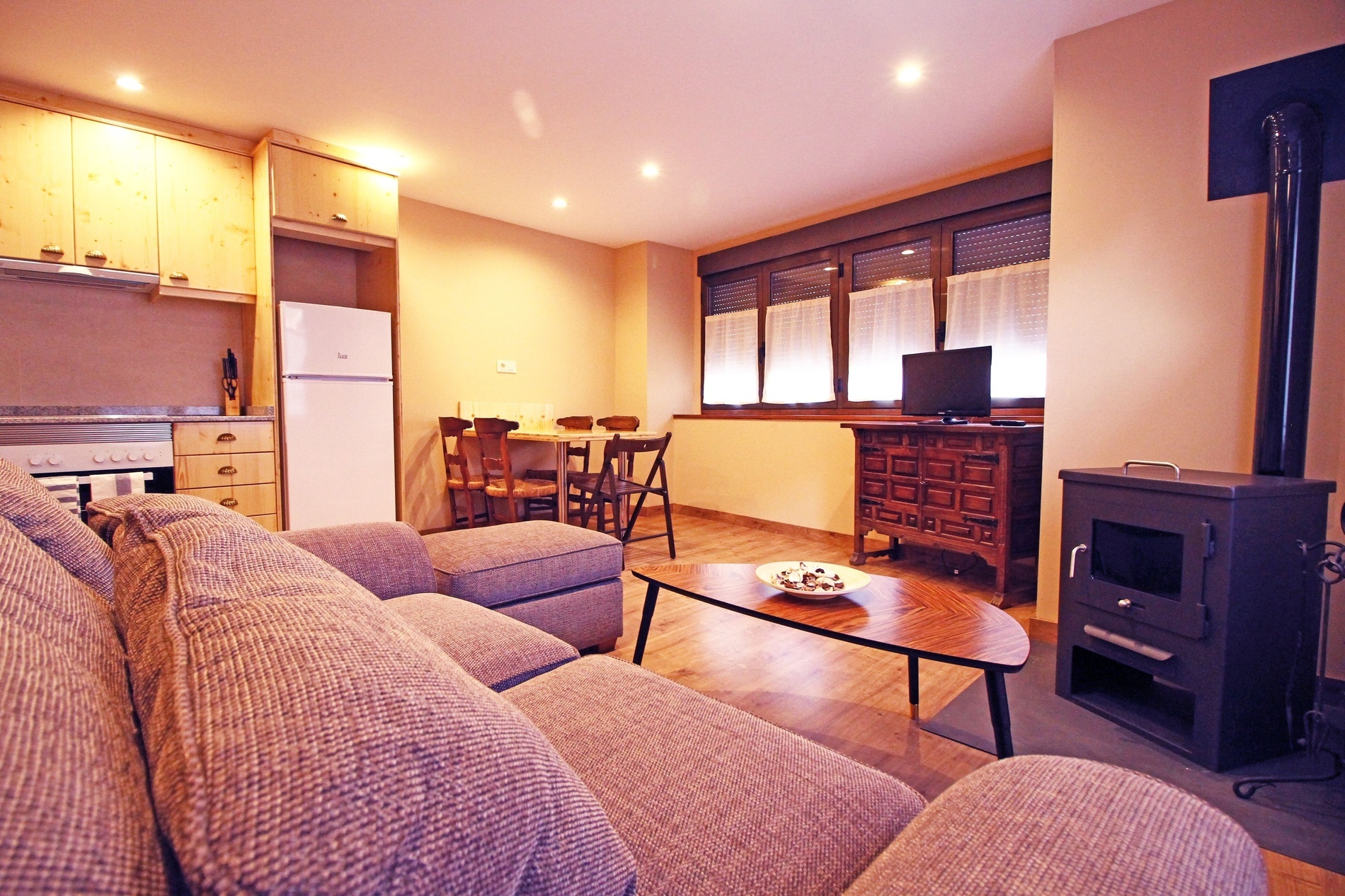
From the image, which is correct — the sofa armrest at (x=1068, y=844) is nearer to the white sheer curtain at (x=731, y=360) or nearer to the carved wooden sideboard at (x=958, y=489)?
the carved wooden sideboard at (x=958, y=489)

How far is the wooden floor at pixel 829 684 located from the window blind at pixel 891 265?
2284 millimetres

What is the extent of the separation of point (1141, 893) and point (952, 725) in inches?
63.7

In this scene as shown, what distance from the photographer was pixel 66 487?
9.55 ft

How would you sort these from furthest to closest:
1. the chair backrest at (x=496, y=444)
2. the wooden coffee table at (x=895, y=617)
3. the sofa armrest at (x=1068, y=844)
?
the chair backrest at (x=496, y=444)
the wooden coffee table at (x=895, y=617)
the sofa armrest at (x=1068, y=844)

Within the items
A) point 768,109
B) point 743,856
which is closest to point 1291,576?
point 743,856

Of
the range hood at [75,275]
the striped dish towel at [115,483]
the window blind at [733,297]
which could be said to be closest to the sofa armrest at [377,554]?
the striped dish towel at [115,483]

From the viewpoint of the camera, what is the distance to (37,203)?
10.1 ft

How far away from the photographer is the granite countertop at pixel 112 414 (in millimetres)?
2906

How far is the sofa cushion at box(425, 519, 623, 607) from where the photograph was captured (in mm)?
1957

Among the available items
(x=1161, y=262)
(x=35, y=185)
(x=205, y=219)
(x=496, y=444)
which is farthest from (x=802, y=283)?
(x=35, y=185)

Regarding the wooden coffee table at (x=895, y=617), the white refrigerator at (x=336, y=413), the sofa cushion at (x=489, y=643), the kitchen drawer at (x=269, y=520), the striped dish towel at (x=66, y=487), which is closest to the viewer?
the sofa cushion at (x=489, y=643)

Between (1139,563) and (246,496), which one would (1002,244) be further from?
(246,496)

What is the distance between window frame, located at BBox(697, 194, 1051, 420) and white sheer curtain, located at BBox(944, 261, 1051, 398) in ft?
0.38

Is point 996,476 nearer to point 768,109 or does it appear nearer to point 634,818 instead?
point 768,109
